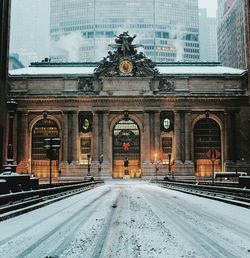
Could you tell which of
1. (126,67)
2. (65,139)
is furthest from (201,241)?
(126,67)

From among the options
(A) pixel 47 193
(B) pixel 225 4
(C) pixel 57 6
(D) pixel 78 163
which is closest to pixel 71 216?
(A) pixel 47 193

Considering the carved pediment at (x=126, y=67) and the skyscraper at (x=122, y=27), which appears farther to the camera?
the skyscraper at (x=122, y=27)

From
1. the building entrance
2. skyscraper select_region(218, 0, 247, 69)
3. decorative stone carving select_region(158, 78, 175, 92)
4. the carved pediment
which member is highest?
skyscraper select_region(218, 0, 247, 69)

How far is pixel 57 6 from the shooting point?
191625 millimetres

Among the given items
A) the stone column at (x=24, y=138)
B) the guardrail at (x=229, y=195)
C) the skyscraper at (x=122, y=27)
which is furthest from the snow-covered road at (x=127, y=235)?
the skyscraper at (x=122, y=27)

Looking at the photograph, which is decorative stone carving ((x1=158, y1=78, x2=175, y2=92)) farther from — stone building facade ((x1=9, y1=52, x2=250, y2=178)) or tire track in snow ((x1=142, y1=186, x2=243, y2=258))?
tire track in snow ((x1=142, y1=186, x2=243, y2=258))

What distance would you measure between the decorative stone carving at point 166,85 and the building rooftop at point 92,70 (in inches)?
43.7

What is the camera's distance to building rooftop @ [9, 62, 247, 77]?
74750mm

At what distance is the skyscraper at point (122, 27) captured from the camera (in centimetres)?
18375

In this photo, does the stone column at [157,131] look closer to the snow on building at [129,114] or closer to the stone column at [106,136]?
the snow on building at [129,114]

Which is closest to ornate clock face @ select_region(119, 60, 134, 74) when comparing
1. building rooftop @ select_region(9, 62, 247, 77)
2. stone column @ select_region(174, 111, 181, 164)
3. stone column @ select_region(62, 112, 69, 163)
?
building rooftop @ select_region(9, 62, 247, 77)

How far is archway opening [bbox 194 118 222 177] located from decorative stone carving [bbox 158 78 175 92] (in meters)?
8.20

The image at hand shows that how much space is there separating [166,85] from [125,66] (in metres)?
7.94

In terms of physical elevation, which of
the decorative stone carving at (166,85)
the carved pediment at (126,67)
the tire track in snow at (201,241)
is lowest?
the tire track in snow at (201,241)
